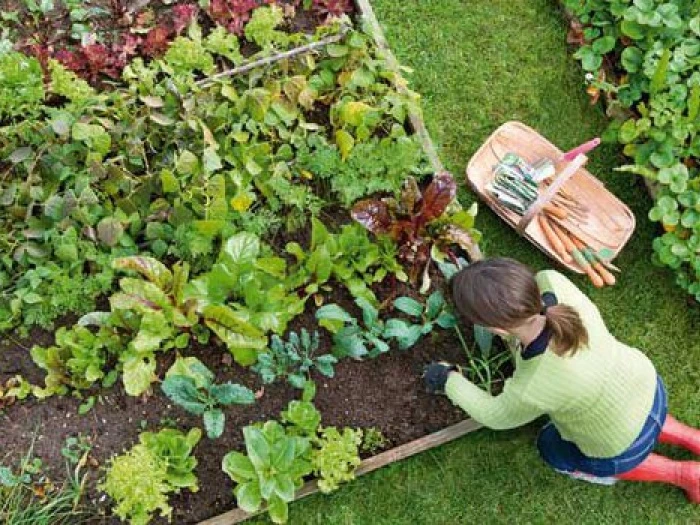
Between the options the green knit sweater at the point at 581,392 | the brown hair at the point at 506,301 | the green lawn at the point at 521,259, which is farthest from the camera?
the green lawn at the point at 521,259

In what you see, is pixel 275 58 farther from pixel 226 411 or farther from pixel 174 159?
pixel 226 411

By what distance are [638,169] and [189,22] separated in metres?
2.11

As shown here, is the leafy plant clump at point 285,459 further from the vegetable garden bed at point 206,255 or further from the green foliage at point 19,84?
the green foliage at point 19,84

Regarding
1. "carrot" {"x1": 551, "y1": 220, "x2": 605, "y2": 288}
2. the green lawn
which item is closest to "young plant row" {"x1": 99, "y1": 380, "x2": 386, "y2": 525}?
the green lawn

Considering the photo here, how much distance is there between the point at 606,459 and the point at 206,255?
1.79 metres

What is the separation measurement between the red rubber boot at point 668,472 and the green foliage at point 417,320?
949 mm

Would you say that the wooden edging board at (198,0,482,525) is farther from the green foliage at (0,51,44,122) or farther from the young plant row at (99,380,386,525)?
the green foliage at (0,51,44,122)

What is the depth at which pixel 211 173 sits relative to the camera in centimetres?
402

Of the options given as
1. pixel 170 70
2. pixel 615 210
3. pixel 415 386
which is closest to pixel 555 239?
pixel 615 210

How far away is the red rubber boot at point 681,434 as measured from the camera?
3.94 m

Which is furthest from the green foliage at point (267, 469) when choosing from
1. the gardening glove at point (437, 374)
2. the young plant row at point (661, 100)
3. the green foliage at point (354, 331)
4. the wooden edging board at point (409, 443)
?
the young plant row at point (661, 100)

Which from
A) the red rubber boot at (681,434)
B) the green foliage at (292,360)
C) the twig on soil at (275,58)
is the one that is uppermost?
the twig on soil at (275,58)

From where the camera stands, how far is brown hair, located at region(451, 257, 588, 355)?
3143 millimetres

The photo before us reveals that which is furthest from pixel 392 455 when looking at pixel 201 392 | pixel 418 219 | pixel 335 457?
pixel 418 219
